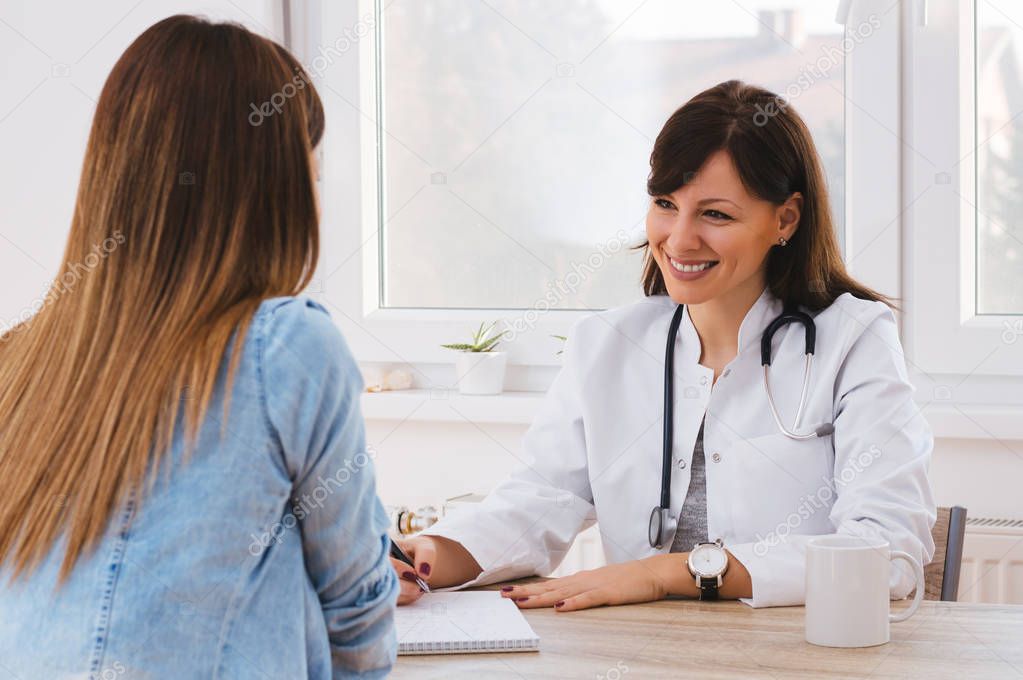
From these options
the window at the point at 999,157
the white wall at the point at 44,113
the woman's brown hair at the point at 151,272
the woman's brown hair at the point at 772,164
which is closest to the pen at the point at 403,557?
the woman's brown hair at the point at 151,272

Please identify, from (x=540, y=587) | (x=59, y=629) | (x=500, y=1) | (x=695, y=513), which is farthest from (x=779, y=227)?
(x=59, y=629)

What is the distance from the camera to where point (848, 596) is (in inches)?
47.1

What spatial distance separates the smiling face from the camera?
5.81 ft

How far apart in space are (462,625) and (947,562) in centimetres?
88

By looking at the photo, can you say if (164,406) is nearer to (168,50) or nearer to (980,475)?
(168,50)

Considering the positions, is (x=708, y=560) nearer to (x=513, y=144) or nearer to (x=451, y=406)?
(x=451, y=406)

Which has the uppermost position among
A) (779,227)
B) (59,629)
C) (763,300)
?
(779,227)

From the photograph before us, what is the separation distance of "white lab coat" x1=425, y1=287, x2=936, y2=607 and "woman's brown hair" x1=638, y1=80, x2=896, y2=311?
0.05 meters

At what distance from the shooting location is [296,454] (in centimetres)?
85

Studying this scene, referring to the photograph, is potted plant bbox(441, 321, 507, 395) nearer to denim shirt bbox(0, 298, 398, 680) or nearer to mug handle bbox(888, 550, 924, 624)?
mug handle bbox(888, 550, 924, 624)

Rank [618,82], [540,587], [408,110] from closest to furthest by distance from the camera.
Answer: [540,587]
[618,82]
[408,110]

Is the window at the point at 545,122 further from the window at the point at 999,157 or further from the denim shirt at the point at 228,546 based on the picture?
the denim shirt at the point at 228,546

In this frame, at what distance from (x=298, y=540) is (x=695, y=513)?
1016 millimetres

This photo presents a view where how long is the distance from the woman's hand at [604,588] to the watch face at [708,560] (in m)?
0.03
